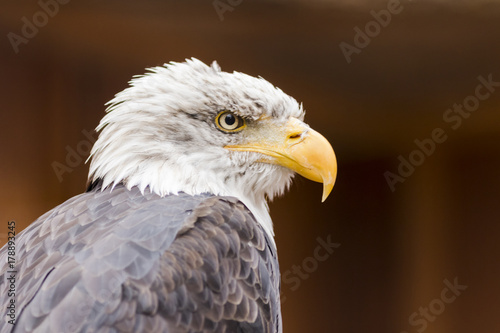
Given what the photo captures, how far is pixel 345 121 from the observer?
20.7 feet

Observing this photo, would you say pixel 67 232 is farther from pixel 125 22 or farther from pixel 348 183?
pixel 348 183

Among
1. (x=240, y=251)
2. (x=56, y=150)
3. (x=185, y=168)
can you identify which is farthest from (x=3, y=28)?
(x=240, y=251)

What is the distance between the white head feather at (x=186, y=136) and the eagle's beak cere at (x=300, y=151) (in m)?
0.04

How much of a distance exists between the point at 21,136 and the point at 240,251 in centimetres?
320

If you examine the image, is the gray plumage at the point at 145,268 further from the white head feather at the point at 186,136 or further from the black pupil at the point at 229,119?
the black pupil at the point at 229,119

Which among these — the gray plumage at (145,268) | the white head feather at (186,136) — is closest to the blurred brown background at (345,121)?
the white head feather at (186,136)

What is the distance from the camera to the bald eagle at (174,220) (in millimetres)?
1880

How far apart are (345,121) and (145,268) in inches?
182

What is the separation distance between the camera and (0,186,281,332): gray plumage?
1.85 metres

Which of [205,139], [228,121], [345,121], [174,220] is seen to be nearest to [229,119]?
[228,121]

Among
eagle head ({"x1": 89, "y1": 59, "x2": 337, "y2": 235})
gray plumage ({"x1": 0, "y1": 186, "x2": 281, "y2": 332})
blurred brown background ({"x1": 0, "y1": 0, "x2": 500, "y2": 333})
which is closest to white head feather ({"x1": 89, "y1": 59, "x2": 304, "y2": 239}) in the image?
eagle head ({"x1": 89, "y1": 59, "x2": 337, "y2": 235})

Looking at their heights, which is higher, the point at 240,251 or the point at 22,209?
the point at 240,251

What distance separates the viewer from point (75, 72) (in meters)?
5.11

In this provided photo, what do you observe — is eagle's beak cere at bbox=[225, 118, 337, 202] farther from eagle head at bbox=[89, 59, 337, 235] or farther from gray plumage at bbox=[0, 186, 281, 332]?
gray plumage at bbox=[0, 186, 281, 332]
